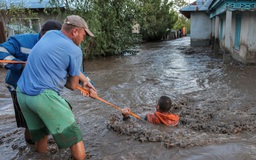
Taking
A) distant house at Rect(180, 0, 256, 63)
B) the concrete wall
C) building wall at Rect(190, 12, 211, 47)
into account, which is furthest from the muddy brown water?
building wall at Rect(190, 12, 211, 47)

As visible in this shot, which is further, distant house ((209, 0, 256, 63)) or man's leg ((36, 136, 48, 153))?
distant house ((209, 0, 256, 63))

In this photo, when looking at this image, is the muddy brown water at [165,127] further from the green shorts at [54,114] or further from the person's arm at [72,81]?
the person's arm at [72,81]

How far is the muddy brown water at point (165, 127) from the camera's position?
3377 millimetres

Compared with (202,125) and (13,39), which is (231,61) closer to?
(202,125)

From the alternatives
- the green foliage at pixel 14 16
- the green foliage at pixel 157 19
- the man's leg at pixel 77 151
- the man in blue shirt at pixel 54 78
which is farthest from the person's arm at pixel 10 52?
the green foliage at pixel 157 19

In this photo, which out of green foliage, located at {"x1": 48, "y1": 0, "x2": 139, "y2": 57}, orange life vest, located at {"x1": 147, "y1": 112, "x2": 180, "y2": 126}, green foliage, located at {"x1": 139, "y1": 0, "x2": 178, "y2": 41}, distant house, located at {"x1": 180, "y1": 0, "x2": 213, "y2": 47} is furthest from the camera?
green foliage, located at {"x1": 139, "y1": 0, "x2": 178, "y2": 41}

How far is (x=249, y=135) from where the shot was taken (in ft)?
12.4

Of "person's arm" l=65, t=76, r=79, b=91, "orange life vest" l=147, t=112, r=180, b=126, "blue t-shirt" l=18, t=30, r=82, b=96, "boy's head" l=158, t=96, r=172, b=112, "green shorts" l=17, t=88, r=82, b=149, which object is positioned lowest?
"orange life vest" l=147, t=112, r=180, b=126

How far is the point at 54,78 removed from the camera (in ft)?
8.41

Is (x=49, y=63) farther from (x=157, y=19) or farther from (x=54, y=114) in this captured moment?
(x=157, y=19)

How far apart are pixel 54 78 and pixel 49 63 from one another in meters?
0.16

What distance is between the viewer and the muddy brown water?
3377 millimetres

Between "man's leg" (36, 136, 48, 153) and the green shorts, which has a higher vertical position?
the green shorts

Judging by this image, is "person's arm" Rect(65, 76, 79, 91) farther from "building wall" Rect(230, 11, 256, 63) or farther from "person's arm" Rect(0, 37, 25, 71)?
"building wall" Rect(230, 11, 256, 63)
